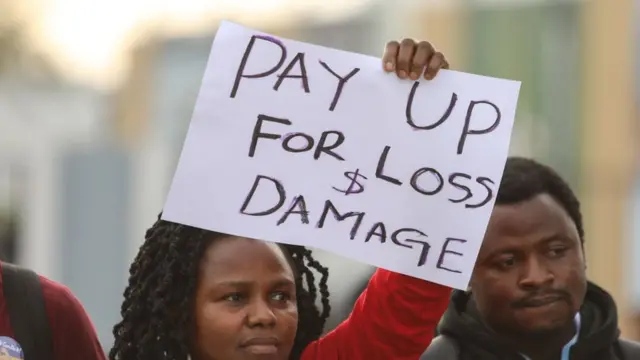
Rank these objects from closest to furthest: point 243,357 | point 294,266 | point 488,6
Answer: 1. point 243,357
2. point 294,266
3. point 488,6

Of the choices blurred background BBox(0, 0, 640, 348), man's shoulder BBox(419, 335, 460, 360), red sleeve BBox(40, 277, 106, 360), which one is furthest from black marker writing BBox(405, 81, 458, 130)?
blurred background BBox(0, 0, 640, 348)

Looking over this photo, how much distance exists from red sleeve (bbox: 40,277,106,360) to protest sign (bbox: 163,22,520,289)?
22.8 inches

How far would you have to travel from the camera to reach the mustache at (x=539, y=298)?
3.52 meters

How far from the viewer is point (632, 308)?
18438 millimetres

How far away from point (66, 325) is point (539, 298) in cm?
114

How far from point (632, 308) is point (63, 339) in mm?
15561

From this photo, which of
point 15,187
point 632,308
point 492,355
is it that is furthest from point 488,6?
point 492,355

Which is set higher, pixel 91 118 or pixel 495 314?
pixel 91 118

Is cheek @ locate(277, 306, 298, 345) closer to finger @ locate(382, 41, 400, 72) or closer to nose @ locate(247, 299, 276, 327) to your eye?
nose @ locate(247, 299, 276, 327)

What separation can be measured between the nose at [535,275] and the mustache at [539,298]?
22 millimetres

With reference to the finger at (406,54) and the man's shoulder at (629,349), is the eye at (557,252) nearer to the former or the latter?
the man's shoulder at (629,349)

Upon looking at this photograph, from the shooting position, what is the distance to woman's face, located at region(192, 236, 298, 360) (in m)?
3.21

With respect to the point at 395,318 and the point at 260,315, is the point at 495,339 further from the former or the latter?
the point at 260,315

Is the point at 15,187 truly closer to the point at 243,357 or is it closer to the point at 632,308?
the point at 632,308
